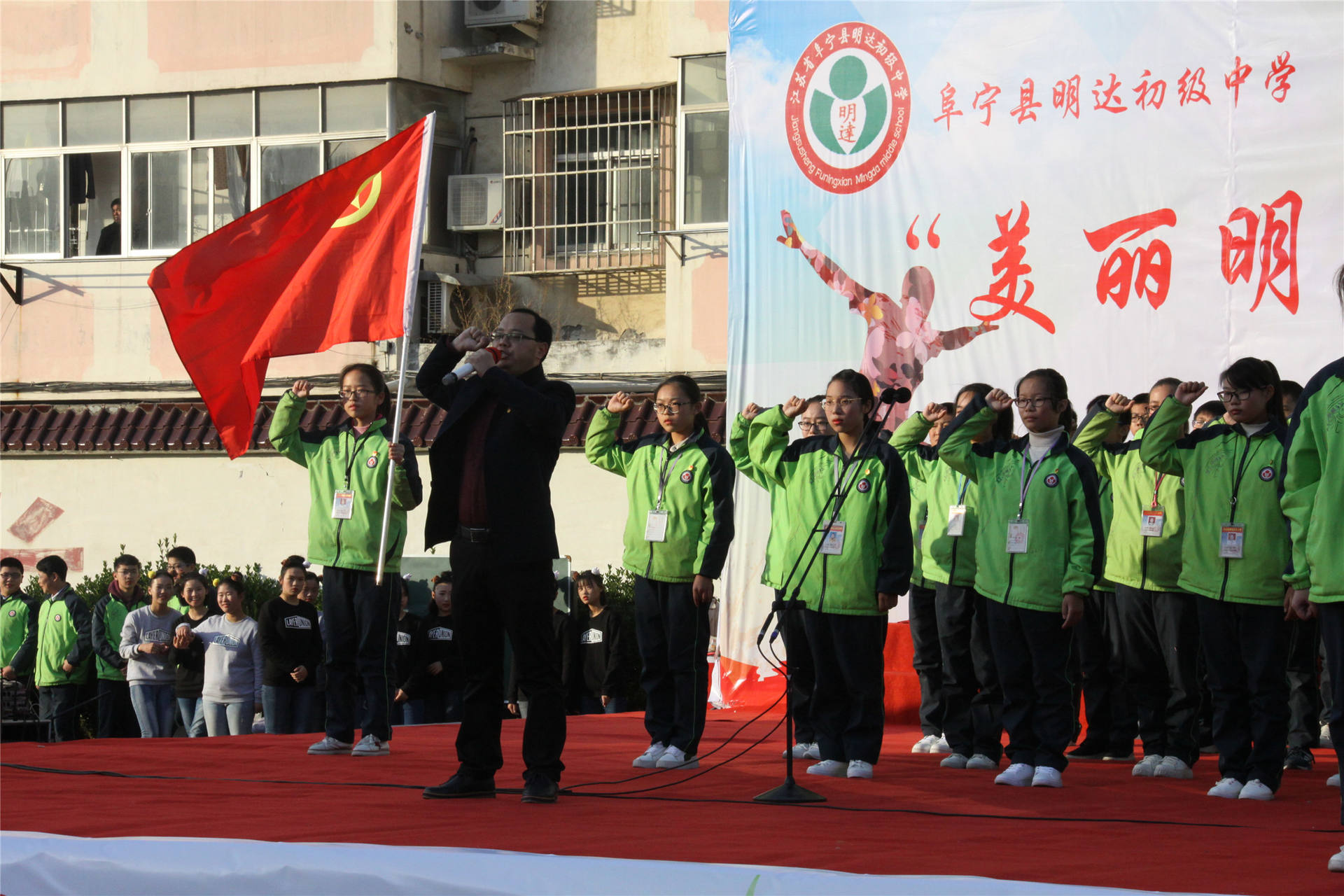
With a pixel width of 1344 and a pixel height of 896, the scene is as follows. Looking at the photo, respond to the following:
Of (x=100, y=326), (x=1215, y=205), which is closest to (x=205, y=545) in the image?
(x=100, y=326)

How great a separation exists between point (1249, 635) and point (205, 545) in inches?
513

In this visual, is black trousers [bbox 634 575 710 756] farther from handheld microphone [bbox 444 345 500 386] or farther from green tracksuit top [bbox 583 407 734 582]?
handheld microphone [bbox 444 345 500 386]

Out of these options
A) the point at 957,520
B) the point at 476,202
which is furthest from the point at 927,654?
the point at 476,202

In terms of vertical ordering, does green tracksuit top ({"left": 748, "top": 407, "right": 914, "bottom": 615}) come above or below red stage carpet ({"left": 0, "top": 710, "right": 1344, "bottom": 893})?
above

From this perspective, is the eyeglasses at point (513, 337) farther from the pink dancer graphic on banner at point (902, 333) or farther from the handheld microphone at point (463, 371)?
the pink dancer graphic on banner at point (902, 333)

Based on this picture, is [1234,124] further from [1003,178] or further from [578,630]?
[578,630]

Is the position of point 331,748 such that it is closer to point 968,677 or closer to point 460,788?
point 460,788

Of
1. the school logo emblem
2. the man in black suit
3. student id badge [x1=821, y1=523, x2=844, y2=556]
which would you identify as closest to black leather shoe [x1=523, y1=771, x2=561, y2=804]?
the man in black suit

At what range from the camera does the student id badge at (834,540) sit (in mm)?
7109

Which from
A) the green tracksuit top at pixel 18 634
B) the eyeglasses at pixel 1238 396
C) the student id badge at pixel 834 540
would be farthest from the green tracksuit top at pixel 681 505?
the green tracksuit top at pixel 18 634

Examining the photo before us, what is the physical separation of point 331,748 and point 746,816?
9.96 ft

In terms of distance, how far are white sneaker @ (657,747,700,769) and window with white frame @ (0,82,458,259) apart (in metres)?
11.2

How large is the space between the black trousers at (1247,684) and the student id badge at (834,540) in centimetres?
149

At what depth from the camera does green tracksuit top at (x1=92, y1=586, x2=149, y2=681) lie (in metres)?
11.4
